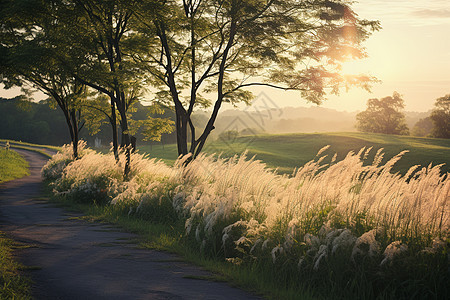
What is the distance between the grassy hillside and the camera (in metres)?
43.9

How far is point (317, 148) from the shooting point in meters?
55.4

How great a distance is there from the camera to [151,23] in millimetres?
17641

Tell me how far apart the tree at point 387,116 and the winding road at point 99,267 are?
84.3m

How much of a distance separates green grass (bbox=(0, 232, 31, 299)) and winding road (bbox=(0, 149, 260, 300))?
0.14 m

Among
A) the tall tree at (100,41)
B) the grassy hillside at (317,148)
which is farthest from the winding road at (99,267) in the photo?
the grassy hillside at (317,148)

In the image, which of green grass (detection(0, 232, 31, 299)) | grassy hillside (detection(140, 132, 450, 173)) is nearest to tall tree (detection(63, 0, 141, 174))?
green grass (detection(0, 232, 31, 299))

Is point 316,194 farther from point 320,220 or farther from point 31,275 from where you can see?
point 31,275

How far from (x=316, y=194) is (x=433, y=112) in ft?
270

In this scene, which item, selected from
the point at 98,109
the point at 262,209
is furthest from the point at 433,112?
the point at 262,209

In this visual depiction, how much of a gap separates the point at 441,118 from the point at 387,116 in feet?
37.7

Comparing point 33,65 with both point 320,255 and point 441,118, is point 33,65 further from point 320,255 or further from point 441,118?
point 441,118

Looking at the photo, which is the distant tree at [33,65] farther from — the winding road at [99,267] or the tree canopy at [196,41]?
the winding road at [99,267]

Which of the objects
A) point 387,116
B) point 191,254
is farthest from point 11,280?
point 387,116

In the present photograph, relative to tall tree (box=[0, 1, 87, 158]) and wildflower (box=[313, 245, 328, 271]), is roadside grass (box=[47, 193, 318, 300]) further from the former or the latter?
tall tree (box=[0, 1, 87, 158])
